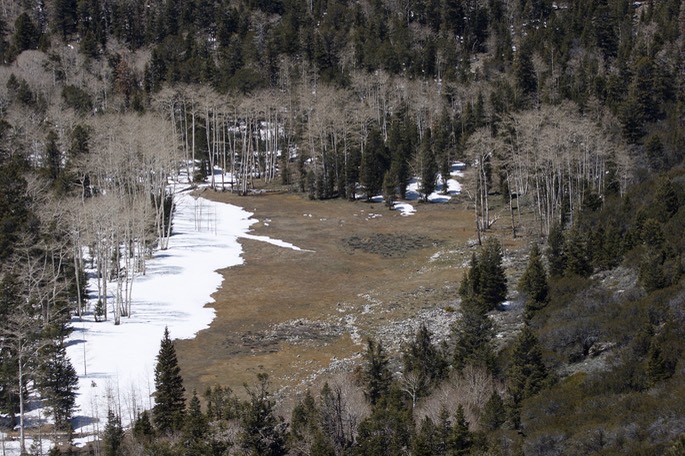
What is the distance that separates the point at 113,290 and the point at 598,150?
1772 inches

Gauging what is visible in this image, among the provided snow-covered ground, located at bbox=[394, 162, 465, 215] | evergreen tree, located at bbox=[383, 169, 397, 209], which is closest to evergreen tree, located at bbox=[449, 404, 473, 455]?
snow-covered ground, located at bbox=[394, 162, 465, 215]

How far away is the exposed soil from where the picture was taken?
43344mm

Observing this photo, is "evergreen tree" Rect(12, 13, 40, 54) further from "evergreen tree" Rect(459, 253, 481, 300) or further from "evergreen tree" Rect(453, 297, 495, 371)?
"evergreen tree" Rect(453, 297, 495, 371)

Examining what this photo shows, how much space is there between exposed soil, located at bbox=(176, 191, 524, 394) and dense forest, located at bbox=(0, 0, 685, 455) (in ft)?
11.1

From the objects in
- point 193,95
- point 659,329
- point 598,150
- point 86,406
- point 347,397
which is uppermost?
point 193,95

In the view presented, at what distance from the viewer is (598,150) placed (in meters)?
69.4

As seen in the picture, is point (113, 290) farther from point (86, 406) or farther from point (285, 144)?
point (285, 144)

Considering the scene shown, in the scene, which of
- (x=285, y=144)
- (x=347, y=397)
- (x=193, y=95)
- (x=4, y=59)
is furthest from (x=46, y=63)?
(x=347, y=397)

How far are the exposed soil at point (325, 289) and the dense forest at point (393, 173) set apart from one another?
134 inches

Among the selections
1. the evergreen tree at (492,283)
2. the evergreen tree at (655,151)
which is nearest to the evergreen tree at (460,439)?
the evergreen tree at (492,283)

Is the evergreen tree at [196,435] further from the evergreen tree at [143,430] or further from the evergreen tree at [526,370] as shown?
the evergreen tree at [526,370]

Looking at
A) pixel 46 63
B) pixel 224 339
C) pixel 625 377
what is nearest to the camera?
pixel 625 377

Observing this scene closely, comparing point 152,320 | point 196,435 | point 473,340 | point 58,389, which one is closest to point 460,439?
point 196,435

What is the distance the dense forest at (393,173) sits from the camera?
1089 inches
